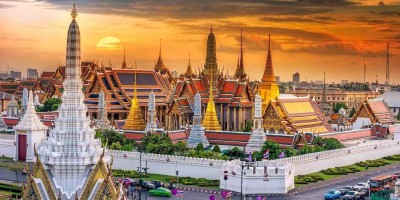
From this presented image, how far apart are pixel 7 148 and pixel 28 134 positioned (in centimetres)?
368

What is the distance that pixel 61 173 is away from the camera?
21.1 m

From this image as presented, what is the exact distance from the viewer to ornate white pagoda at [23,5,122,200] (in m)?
20.7

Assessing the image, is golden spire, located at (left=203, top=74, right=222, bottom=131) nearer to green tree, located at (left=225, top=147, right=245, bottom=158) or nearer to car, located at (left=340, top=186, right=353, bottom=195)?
green tree, located at (left=225, top=147, right=245, bottom=158)

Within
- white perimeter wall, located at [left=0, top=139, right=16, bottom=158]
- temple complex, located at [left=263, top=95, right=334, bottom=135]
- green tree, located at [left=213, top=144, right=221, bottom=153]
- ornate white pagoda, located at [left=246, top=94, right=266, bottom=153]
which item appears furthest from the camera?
temple complex, located at [left=263, top=95, right=334, bottom=135]

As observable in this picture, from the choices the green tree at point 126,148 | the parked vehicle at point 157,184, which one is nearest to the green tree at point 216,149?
the green tree at point 126,148

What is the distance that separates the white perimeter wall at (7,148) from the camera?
159ft

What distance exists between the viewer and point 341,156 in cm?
4547

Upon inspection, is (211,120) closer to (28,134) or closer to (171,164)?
(171,164)

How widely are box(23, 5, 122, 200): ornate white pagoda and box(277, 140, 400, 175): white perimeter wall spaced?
1838 centimetres

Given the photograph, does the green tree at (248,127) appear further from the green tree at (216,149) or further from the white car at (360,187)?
the white car at (360,187)

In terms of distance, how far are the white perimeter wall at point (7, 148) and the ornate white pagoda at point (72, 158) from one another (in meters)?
27.3

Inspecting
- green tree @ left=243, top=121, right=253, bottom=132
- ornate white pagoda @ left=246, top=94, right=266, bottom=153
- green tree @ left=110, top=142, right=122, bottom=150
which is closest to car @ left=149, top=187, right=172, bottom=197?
green tree @ left=110, top=142, right=122, bottom=150

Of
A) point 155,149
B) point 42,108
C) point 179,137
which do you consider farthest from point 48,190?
point 42,108

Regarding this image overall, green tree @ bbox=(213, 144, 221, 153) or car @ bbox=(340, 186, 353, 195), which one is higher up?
green tree @ bbox=(213, 144, 221, 153)
